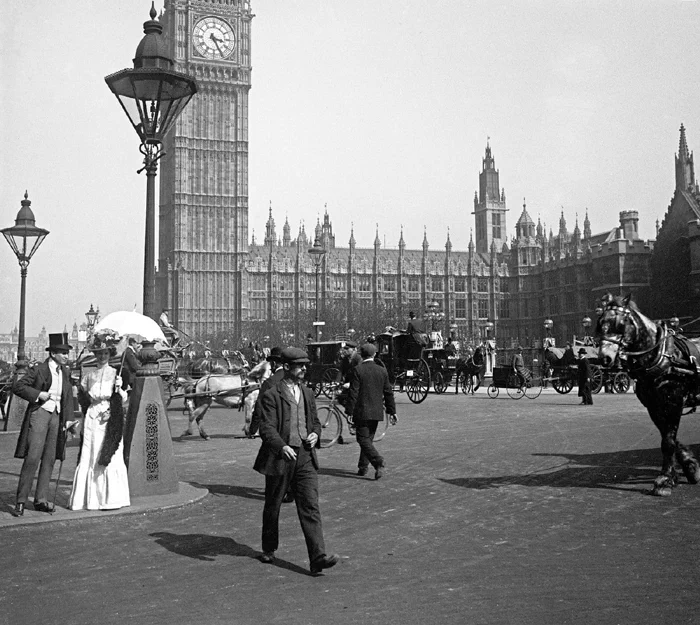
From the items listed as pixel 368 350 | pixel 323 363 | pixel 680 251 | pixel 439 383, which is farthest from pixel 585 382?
pixel 680 251

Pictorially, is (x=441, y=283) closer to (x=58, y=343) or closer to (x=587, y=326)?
(x=587, y=326)

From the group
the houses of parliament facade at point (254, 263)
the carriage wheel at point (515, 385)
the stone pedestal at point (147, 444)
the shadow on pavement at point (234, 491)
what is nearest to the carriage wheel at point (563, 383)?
the carriage wheel at point (515, 385)

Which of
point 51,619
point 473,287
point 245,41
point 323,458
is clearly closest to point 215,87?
A: point 245,41

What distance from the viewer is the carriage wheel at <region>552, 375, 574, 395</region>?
23.8 meters

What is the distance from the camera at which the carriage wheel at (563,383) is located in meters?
23.8

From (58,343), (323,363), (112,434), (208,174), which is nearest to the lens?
(112,434)

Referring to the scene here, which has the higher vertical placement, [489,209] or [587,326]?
[489,209]

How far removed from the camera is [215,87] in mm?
82000

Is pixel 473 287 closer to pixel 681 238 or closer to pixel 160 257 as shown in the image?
pixel 160 257

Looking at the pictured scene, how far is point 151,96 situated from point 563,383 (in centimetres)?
1810

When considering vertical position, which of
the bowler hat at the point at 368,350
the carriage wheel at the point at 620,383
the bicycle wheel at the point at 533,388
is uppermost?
the bowler hat at the point at 368,350

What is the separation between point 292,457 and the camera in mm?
5410

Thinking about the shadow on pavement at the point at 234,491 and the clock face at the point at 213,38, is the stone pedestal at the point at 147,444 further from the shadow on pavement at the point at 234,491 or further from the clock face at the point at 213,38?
the clock face at the point at 213,38

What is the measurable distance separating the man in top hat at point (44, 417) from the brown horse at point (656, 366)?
5440 millimetres
